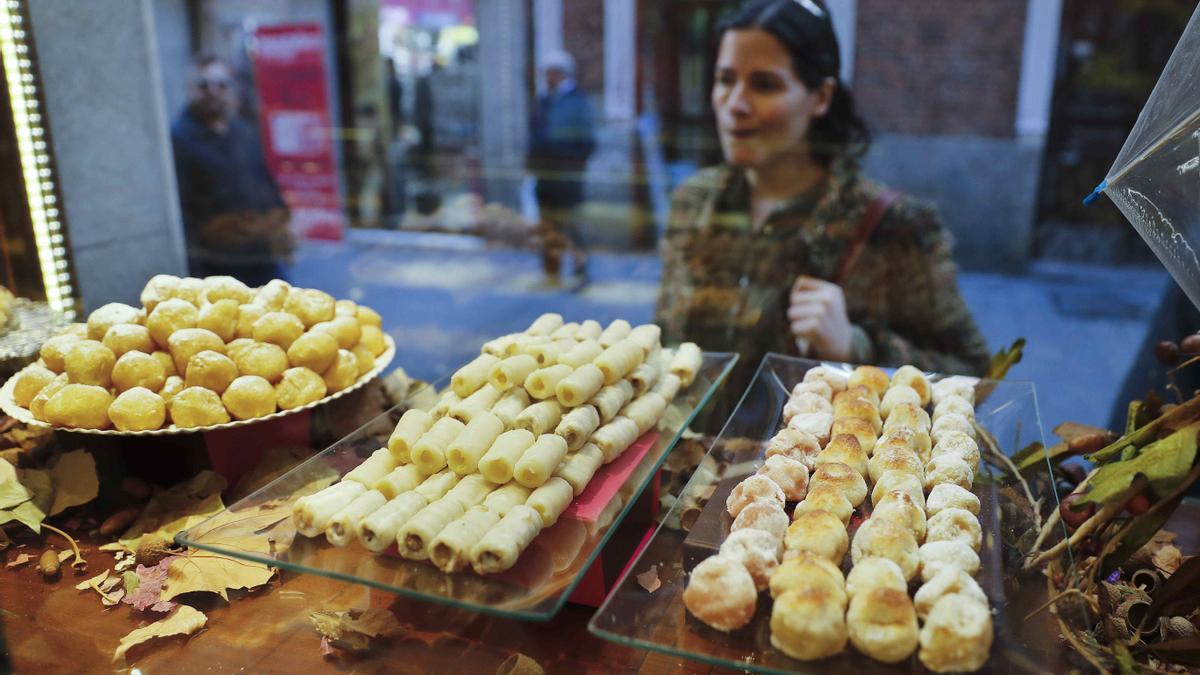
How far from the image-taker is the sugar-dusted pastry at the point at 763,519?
112 centimetres

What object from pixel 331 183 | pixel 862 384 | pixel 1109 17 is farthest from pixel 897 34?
pixel 862 384

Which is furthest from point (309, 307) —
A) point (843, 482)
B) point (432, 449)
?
point (843, 482)

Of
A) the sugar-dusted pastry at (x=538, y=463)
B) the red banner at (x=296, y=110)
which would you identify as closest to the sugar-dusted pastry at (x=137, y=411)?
the sugar-dusted pastry at (x=538, y=463)

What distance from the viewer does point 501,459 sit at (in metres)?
1.19

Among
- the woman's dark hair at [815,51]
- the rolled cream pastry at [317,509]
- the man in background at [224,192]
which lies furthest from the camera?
the man in background at [224,192]

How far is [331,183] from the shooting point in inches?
197

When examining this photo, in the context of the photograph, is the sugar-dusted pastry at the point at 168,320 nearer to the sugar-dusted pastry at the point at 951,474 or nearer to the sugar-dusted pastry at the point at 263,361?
the sugar-dusted pastry at the point at 263,361

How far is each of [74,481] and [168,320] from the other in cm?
31

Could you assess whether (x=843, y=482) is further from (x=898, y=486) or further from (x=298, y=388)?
(x=298, y=388)

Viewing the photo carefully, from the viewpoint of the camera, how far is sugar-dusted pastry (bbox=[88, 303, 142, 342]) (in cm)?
156

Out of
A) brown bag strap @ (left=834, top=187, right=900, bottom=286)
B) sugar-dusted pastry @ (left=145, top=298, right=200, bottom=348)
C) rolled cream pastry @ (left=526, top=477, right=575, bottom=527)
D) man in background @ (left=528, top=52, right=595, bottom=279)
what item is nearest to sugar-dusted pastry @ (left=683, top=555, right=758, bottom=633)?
rolled cream pastry @ (left=526, top=477, right=575, bottom=527)

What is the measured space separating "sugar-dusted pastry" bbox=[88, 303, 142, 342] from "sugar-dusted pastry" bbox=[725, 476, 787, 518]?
3.63 ft

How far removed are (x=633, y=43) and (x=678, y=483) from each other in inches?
203

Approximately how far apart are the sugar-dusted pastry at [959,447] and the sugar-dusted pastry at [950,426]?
0.08 ft
